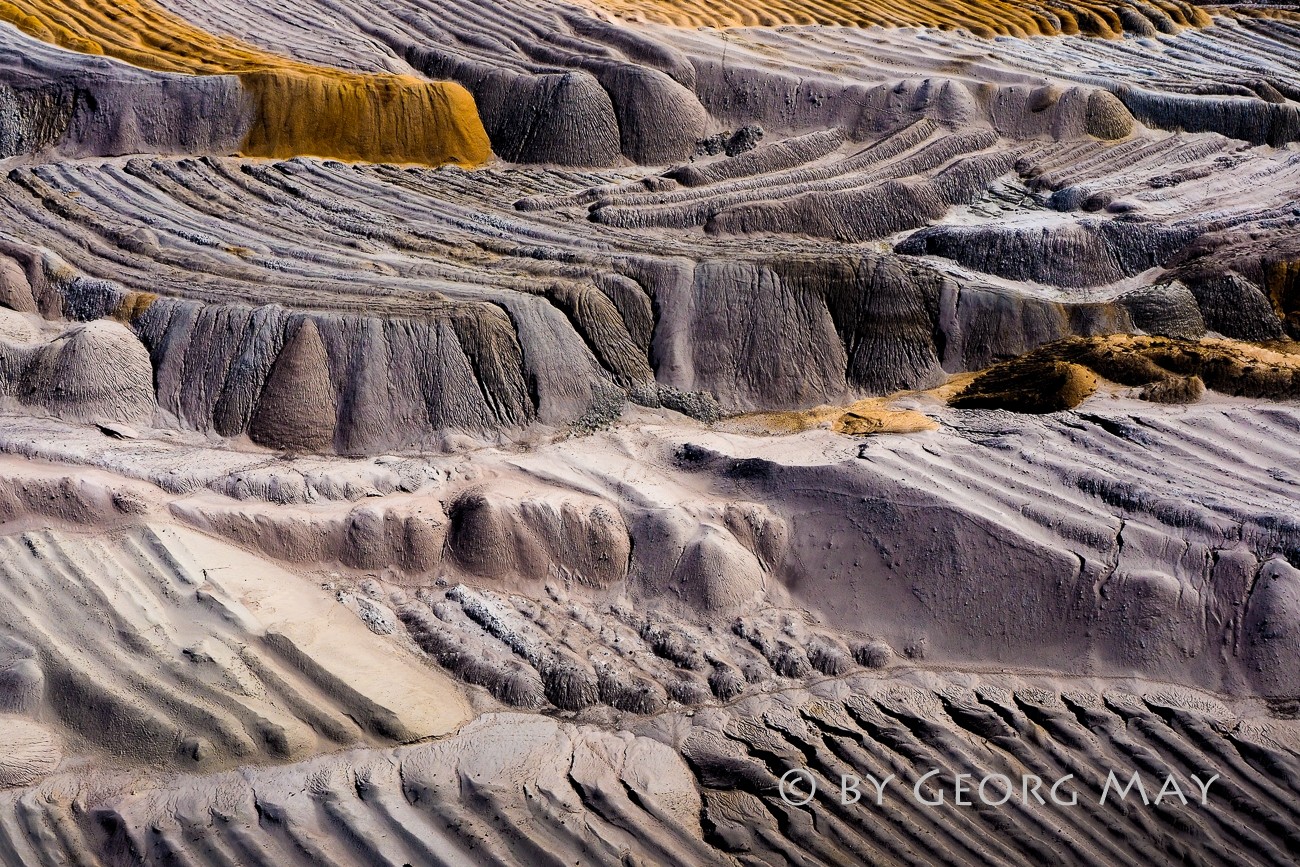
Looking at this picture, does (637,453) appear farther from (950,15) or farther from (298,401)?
(950,15)

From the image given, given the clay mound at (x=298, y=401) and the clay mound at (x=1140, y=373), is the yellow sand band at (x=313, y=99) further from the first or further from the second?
the clay mound at (x=1140, y=373)

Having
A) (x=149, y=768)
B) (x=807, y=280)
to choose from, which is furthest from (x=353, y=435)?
(x=807, y=280)

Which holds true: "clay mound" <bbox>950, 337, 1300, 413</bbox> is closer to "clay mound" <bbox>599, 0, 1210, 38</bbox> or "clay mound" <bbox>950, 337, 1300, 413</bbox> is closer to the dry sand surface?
the dry sand surface

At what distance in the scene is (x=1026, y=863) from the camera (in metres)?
4.68

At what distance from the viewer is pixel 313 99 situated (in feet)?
30.5

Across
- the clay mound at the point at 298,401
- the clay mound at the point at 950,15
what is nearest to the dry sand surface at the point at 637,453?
the clay mound at the point at 298,401

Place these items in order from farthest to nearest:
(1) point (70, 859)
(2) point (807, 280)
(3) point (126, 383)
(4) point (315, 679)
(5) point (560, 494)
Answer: (2) point (807, 280)
(3) point (126, 383)
(5) point (560, 494)
(4) point (315, 679)
(1) point (70, 859)

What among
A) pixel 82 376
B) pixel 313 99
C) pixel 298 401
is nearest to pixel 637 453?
pixel 298 401

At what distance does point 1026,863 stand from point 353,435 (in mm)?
3972

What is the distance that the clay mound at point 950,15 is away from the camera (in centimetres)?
1080

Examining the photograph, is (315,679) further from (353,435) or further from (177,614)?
(353,435)

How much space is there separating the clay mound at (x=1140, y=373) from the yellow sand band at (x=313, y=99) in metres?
4.55

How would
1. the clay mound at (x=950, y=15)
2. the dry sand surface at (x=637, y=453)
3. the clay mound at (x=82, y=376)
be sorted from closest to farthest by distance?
the dry sand surface at (x=637, y=453), the clay mound at (x=82, y=376), the clay mound at (x=950, y=15)

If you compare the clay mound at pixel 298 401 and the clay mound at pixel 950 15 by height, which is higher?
the clay mound at pixel 950 15
